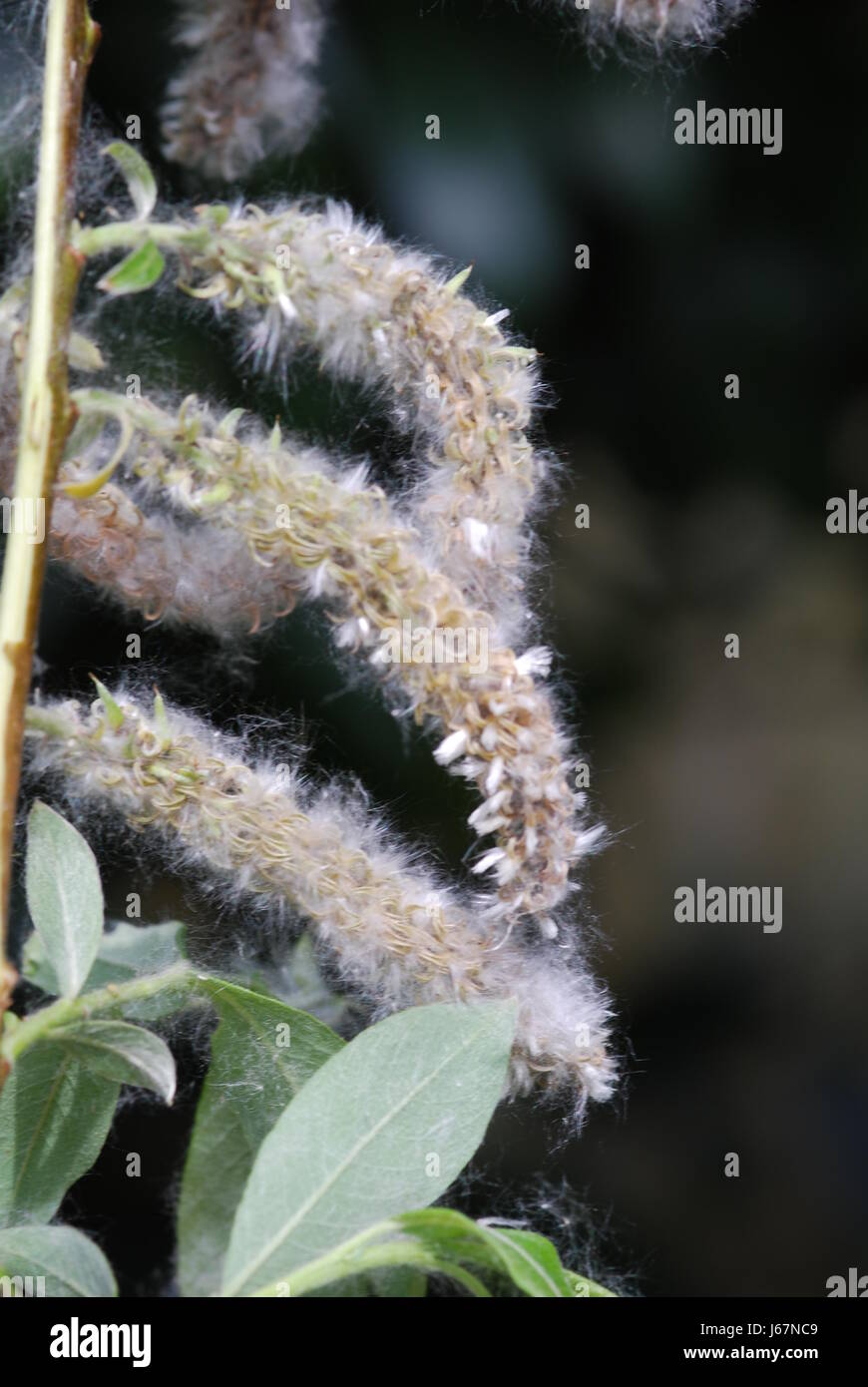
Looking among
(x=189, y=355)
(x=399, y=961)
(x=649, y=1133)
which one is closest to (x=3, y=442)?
(x=189, y=355)

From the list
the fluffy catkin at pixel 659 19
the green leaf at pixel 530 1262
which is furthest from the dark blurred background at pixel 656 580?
the green leaf at pixel 530 1262

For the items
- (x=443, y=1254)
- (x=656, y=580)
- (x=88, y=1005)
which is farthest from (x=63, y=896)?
(x=656, y=580)

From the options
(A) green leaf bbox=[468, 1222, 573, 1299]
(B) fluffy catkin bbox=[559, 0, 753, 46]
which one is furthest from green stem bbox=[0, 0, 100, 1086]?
(B) fluffy catkin bbox=[559, 0, 753, 46]

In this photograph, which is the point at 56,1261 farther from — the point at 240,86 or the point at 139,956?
the point at 240,86

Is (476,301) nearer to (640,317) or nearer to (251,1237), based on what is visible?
(640,317)

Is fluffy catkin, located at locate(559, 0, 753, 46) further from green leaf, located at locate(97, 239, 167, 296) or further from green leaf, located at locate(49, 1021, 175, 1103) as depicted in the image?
green leaf, located at locate(49, 1021, 175, 1103)

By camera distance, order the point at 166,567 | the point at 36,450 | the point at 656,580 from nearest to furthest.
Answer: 1. the point at 36,450
2. the point at 166,567
3. the point at 656,580

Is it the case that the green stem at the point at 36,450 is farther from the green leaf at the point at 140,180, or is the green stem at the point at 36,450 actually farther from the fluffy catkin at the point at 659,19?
the fluffy catkin at the point at 659,19
